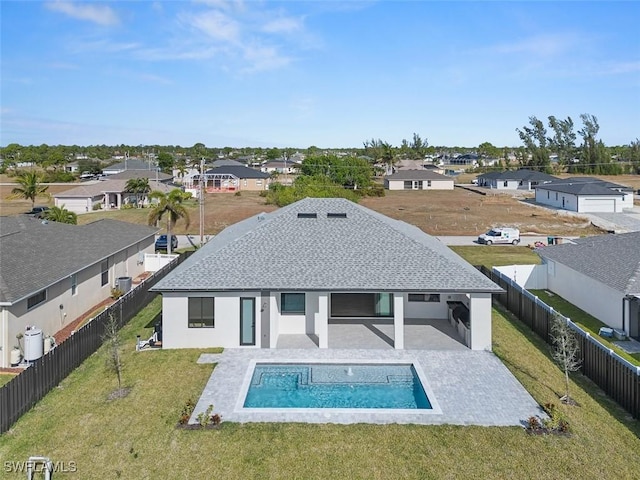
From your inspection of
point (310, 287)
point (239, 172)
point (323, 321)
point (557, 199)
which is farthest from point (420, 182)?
point (310, 287)

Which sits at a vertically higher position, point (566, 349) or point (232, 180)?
point (232, 180)

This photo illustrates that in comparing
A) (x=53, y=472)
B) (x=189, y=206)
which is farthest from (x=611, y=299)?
(x=189, y=206)

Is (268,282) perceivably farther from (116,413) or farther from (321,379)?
(116,413)

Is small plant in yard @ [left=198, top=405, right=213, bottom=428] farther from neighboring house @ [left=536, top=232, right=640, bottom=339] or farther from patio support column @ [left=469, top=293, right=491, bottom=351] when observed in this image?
neighboring house @ [left=536, top=232, right=640, bottom=339]

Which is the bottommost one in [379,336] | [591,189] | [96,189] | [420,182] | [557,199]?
[379,336]

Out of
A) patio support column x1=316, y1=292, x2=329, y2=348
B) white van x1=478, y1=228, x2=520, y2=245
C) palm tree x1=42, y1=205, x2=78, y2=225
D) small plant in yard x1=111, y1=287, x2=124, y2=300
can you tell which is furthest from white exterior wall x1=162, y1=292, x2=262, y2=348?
white van x1=478, y1=228, x2=520, y2=245

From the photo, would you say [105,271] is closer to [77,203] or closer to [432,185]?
[77,203]

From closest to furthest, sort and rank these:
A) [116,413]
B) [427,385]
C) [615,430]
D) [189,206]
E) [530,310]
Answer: [615,430] < [116,413] < [427,385] < [530,310] < [189,206]
